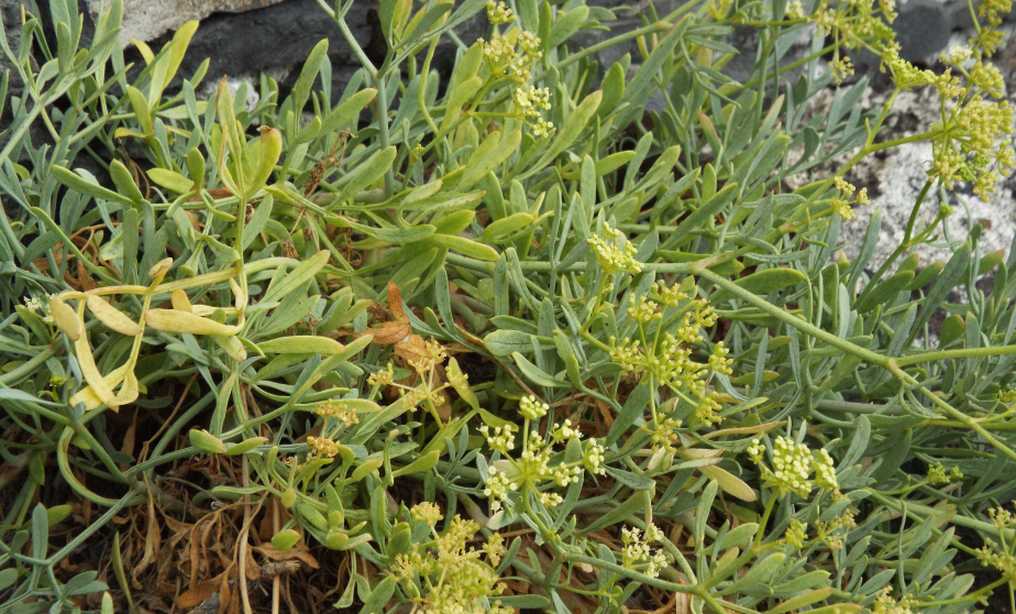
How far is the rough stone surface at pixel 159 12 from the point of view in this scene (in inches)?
55.6

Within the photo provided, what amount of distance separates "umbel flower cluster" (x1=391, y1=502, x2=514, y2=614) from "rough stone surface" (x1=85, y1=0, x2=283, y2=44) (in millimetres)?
790

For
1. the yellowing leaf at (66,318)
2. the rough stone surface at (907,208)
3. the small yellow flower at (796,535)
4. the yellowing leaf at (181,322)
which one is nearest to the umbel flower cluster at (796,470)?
the small yellow flower at (796,535)

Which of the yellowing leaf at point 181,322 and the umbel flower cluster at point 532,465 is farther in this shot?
the umbel flower cluster at point 532,465

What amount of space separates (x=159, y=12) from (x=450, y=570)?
90 centimetres

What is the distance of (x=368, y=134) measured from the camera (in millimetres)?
1433

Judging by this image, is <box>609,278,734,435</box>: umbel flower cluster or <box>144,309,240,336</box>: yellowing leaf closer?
<box>144,309,240,336</box>: yellowing leaf

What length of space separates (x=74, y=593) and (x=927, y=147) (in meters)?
1.68

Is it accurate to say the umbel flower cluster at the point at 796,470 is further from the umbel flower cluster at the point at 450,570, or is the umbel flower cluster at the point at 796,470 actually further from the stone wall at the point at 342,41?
the stone wall at the point at 342,41

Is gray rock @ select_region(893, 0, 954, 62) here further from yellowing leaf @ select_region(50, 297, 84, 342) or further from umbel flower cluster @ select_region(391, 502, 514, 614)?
yellowing leaf @ select_region(50, 297, 84, 342)

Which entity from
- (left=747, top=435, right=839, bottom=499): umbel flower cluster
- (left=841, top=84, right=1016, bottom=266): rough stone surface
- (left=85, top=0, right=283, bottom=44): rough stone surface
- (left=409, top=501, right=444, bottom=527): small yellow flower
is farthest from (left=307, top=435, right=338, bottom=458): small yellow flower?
(left=841, top=84, right=1016, bottom=266): rough stone surface

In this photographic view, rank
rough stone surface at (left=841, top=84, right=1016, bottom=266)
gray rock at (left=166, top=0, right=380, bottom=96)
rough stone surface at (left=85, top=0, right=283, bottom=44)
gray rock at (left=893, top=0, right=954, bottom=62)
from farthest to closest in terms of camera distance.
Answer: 1. gray rock at (left=893, top=0, right=954, bottom=62)
2. rough stone surface at (left=841, top=84, right=1016, bottom=266)
3. gray rock at (left=166, top=0, right=380, bottom=96)
4. rough stone surface at (left=85, top=0, right=283, bottom=44)

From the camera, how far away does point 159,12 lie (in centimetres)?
146

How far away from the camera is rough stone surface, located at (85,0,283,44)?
4.63 feet

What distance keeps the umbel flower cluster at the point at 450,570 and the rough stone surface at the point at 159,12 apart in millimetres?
790
